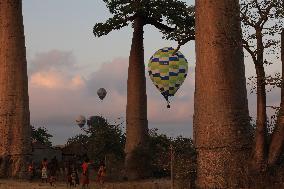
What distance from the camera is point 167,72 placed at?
2844 centimetres

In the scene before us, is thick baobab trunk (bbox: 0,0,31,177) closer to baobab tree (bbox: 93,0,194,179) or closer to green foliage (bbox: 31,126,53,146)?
baobab tree (bbox: 93,0,194,179)

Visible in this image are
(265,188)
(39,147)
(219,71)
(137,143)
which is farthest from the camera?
(39,147)

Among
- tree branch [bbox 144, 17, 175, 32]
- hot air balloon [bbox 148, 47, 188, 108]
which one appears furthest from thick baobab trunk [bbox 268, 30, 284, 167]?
hot air balloon [bbox 148, 47, 188, 108]

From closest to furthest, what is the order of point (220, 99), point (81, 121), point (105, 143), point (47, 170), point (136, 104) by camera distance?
point (220, 99)
point (47, 170)
point (136, 104)
point (105, 143)
point (81, 121)

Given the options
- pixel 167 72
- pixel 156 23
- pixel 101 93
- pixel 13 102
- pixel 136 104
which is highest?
pixel 156 23

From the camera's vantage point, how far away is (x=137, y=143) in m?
26.5

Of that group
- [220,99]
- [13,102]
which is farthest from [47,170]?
[220,99]

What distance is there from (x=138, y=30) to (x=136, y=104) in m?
3.81

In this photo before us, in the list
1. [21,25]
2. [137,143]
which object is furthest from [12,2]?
[137,143]

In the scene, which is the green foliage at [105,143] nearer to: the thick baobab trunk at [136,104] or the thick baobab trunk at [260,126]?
the thick baobab trunk at [136,104]

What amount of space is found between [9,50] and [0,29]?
1.10 m

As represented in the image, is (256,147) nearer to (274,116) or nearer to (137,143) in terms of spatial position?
(274,116)

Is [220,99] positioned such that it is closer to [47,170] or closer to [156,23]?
[47,170]

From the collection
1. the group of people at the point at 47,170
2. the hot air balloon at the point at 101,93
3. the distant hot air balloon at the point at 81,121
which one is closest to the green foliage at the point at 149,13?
the group of people at the point at 47,170
